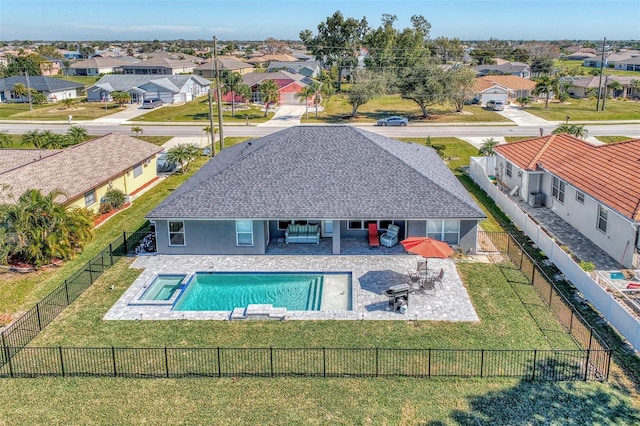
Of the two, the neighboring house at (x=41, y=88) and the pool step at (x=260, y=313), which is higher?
the neighboring house at (x=41, y=88)

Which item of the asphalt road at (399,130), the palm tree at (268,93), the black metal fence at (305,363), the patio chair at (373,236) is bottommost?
the black metal fence at (305,363)

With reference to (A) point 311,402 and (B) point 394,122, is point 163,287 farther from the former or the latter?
(B) point 394,122

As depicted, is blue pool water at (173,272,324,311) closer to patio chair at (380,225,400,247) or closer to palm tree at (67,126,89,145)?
patio chair at (380,225,400,247)

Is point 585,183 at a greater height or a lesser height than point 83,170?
greater

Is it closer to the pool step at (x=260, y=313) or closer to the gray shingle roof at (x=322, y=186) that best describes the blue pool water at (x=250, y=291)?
the pool step at (x=260, y=313)

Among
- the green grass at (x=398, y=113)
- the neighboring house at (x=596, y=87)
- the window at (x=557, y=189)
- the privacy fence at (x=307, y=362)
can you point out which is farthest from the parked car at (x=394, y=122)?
the privacy fence at (x=307, y=362)

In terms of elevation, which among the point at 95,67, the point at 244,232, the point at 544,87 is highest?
the point at 95,67

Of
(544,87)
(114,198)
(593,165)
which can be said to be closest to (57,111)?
(114,198)

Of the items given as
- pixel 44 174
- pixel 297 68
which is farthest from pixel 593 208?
pixel 297 68
